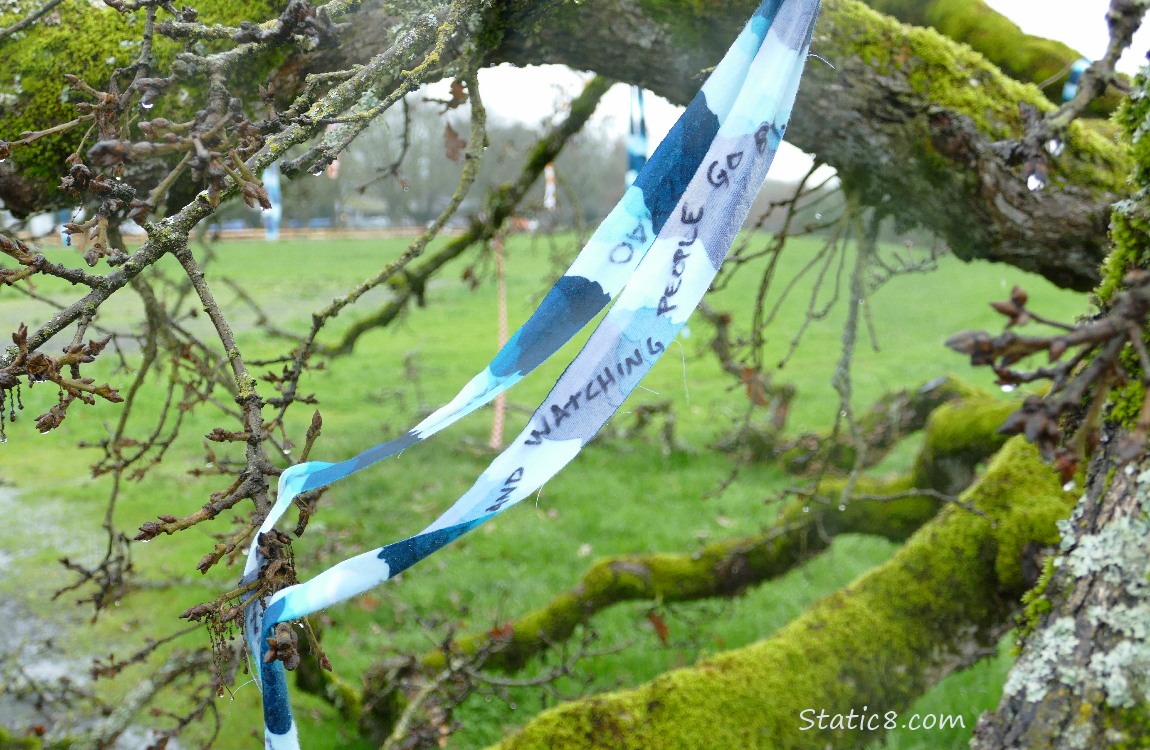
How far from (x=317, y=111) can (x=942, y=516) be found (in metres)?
2.76

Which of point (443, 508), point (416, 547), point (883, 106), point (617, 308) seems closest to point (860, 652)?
point (883, 106)

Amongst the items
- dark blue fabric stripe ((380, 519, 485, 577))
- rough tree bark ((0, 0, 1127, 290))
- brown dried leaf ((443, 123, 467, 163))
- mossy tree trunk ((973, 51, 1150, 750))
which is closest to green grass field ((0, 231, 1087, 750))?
rough tree bark ((0, 0, 1127, 290))

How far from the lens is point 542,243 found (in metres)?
24.0

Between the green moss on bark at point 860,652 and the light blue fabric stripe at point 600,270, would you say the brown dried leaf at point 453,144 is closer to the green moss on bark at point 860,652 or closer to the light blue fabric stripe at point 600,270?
the light blue fabric stripe at point 600,270

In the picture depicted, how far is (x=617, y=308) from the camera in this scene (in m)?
1.48

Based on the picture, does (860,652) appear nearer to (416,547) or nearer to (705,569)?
(705,569)

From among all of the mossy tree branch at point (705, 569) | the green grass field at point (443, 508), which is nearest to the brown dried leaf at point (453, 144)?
the green grass field at point (443, 508)

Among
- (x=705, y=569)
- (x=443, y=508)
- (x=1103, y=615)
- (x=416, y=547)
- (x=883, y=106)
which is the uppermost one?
(x=883, y=106)

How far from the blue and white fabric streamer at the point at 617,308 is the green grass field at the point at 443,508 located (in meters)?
1.55

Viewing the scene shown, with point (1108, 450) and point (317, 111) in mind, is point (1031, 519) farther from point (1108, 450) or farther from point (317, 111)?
point (317, 111)

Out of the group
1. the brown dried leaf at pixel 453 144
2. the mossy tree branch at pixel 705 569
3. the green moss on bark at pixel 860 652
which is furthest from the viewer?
the mossy tree branch at pixel 705 569

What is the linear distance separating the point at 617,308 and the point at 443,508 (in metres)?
5.97

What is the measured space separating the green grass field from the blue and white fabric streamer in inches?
61.0

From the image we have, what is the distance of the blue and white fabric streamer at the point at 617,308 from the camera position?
1.28 metres
